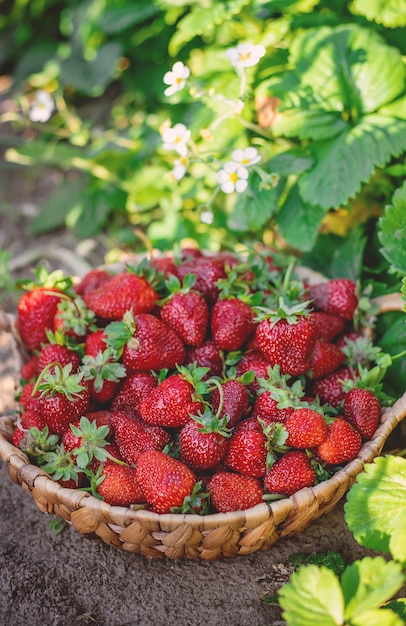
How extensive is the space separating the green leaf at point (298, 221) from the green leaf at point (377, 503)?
29.9 inches

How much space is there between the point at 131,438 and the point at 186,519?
0.75 ft

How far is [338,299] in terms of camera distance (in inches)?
64.1

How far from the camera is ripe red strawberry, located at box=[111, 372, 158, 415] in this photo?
1.45 m

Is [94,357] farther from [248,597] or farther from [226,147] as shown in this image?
[226,147]

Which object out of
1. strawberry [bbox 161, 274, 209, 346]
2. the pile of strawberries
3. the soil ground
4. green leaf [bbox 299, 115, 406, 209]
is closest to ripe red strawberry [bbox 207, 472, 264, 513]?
the pile of strawberries

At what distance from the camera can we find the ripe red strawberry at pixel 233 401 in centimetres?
137

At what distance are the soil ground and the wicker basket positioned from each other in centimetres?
9

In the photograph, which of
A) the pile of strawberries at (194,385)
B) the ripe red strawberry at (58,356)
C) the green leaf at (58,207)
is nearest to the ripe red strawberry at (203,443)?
the pile of strawberries at (194,385)

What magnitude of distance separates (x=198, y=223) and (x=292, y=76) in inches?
25.7

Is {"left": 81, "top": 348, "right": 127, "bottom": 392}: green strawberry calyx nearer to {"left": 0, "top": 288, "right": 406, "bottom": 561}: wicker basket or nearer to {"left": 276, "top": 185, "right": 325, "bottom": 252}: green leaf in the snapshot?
{"left": 0, "top": 288, "right": 406, "bottom": 561}: wicker basket

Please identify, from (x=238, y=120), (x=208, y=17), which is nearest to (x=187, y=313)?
(x=238, y=120)

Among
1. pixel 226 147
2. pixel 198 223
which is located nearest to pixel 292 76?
pixel 226 147

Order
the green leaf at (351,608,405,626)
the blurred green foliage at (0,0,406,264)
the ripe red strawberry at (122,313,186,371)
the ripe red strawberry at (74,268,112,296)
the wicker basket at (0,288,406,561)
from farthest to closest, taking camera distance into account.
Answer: the blurred green foliage at (0,0,406,264), the ripe red strawberry at (74,268,112,296), the ripe red strawberry at (122,313,186,371), the wicker basket at (0,288,406,561), the green leaf at (351,608,405,626)

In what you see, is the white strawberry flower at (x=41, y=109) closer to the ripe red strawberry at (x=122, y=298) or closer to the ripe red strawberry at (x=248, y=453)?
the ripe red strawberry at (x=122, y=298)
